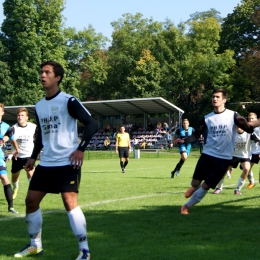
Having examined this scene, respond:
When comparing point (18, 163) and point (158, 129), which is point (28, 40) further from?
point (18, 163)

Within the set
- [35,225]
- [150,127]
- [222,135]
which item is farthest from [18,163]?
[150,127]

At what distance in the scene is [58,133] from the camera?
621 cm

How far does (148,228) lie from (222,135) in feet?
6.72

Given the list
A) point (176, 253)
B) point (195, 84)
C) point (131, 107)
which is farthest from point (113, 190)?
point (195, 84)

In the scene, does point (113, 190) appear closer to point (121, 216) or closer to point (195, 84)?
point (121, 216)

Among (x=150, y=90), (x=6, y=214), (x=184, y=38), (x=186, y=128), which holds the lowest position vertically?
(x=6, y=214)

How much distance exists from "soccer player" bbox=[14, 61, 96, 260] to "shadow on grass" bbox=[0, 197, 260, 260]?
0.58 meters

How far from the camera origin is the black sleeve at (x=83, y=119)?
6.03 metres

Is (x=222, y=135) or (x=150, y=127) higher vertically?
(x=150, y=127)

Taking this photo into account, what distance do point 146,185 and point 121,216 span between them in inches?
254

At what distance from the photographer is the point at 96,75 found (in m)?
70.3

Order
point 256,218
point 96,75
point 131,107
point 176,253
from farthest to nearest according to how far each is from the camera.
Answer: point 96,75 → point 131,107 → point 256,218 → point 176,253

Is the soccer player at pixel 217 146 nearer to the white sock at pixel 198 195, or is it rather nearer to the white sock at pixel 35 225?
the white sock at pixel 198 195

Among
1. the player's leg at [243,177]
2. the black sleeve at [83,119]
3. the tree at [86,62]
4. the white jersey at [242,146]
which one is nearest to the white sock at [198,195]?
the black sleeve at [83,119]
